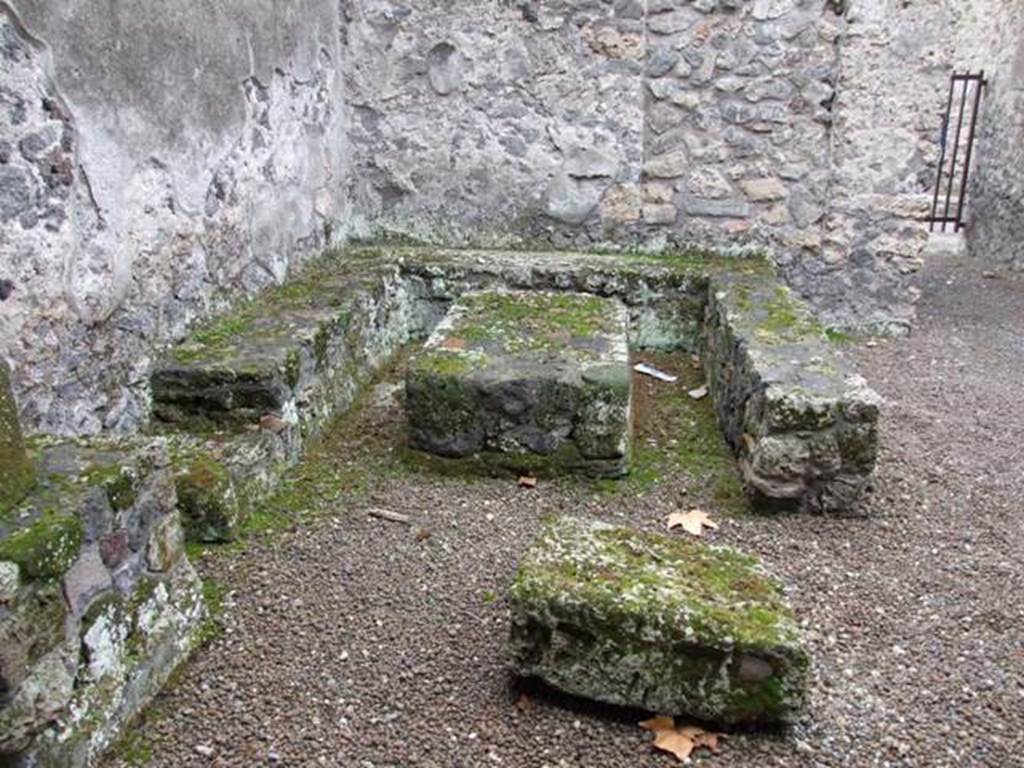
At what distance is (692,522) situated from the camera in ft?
9.66

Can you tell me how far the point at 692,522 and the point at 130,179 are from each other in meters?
2.19

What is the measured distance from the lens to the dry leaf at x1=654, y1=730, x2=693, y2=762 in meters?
1.89

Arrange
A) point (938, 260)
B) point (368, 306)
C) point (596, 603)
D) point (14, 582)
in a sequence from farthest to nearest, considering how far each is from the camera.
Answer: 1. point (938, 260)
2. point (368, 306)
3. point (596, 603)
4. point (14, 582)

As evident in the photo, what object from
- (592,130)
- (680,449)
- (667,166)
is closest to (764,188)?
(667,166)

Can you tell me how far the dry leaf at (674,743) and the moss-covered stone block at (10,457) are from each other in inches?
54.9

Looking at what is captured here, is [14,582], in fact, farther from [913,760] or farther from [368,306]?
[368,306]

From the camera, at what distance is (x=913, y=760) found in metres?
1.93

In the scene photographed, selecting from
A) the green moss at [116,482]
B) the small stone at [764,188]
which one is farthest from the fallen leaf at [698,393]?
the green moss at [116,482]

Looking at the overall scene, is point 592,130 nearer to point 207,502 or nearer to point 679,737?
point 207,502

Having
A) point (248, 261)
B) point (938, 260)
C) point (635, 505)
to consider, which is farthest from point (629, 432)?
point (938, 260)

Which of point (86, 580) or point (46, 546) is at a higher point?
point (46, 546)

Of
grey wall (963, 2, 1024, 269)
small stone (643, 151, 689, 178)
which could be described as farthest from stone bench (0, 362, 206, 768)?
grey wall (963, 2, 1024, 269)

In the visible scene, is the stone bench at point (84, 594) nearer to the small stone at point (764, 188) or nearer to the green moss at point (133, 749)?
the green moss at point (133, 749)

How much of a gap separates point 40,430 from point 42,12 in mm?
1172
